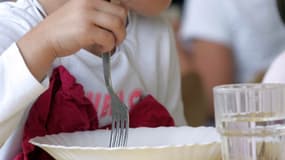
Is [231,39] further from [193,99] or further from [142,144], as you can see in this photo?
[142,144]

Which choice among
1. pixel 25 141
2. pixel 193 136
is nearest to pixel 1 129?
pixel 25 141

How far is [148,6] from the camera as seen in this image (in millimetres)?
1174

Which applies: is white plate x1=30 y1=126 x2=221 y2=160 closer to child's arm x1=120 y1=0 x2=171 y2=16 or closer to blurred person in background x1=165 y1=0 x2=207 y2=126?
child's arm x1=120 y1=0 x2=171 y2=16

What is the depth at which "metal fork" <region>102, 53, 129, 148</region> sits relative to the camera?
985 mm

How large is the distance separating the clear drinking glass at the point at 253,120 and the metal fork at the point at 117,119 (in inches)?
7.3

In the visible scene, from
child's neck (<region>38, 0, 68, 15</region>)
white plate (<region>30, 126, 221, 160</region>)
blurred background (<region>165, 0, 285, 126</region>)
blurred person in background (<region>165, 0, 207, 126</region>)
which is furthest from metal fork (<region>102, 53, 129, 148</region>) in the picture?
blurred background (<region>165, 0, 285, 126</region>)

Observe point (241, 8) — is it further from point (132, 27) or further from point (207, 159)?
point (207, 159)

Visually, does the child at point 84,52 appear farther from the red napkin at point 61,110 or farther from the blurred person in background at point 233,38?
the blurred person in background at point 233,38

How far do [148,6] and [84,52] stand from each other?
0.42ft

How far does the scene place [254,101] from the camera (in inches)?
33.1

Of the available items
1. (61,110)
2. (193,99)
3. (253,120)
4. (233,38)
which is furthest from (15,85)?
(233,38)

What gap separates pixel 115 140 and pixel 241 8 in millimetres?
1545

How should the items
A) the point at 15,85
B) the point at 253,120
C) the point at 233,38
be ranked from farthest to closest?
the point at 233,38, the point at 15,85, the point at 253,120

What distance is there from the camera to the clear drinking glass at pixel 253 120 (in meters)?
0.84
